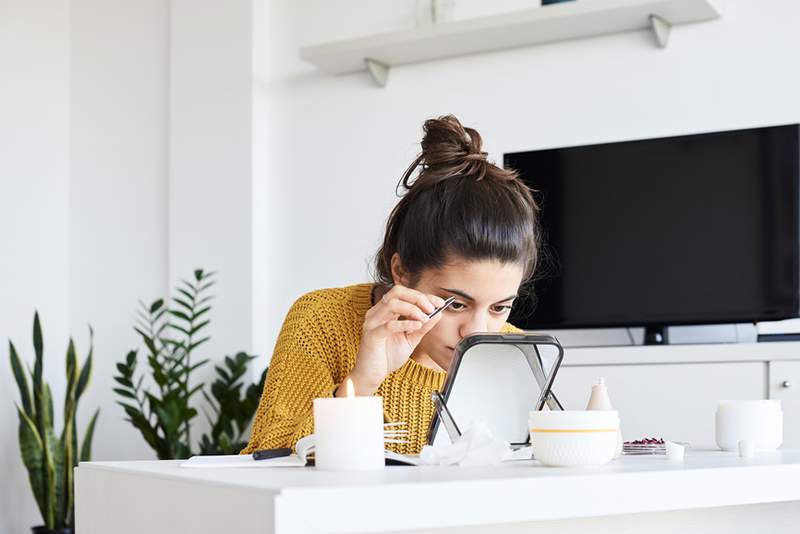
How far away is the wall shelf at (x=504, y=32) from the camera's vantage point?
11.2ft

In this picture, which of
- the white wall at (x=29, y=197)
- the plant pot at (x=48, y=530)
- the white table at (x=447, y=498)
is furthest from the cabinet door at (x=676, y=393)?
the white wall at (x=29, y=197)

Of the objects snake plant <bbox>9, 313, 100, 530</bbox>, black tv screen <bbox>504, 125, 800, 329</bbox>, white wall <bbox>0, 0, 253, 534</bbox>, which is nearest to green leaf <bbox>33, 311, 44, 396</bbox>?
snake plant <bbox>9, 313, 100, 530</bbox>

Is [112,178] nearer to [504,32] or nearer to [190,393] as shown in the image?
[190,393]

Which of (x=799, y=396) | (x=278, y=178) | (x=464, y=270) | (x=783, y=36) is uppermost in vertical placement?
(x=783, y=36)

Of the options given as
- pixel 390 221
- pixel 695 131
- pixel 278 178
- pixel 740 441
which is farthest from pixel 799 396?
pixel 278 178

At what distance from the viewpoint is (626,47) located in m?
3.59

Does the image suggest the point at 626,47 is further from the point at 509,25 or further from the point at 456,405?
the point at 456,405

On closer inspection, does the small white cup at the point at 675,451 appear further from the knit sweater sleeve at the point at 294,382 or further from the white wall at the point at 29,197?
the white wall at the point at 29,197

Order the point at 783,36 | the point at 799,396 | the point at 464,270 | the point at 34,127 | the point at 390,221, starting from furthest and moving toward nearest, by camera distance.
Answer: the point at 34,127
the point at 783,36
the point at 799,396
the point at 390,221
the point at 464,270

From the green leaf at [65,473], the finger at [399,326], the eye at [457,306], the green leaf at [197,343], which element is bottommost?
the green leaf at [65,473]

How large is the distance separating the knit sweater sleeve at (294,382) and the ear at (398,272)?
0.14 meters

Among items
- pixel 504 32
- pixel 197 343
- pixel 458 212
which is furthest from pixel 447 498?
pixel 197 343

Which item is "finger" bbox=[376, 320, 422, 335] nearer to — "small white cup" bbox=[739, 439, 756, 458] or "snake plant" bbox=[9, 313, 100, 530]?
"small white cup" bbox=[739, 439, 756, 458]

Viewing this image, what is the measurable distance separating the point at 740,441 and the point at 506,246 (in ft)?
1.70
